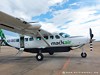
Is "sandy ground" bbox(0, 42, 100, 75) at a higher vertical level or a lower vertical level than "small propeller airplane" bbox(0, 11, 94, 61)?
lower

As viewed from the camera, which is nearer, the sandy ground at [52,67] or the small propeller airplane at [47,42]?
the sandy ground at [52,67]

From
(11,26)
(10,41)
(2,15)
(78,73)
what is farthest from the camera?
(10,41)

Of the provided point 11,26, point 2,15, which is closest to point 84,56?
point 11,26

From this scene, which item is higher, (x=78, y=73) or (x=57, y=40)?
(x=57, y=40)

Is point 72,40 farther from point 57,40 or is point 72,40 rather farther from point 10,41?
point 10,41

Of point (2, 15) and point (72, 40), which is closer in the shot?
point (2, 15)

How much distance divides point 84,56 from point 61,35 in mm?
2593

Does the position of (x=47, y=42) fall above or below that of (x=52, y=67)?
above

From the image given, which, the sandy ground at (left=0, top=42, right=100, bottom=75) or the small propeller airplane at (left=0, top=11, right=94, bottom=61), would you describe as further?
the small propeller airplane at (left=0, top=11, right=94, bottom=61)

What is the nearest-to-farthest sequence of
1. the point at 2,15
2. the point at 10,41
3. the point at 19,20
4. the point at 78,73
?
the point at 78,73, the point at 2,15, the point at 19,20, the point at 10,41

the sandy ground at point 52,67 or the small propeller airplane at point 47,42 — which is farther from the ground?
the small propeller airplane at point 47,42

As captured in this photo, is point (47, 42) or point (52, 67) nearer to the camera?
point (52, 67)

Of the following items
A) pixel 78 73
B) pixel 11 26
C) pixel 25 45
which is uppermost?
pixel 11 26

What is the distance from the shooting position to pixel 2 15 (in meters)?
10.2
